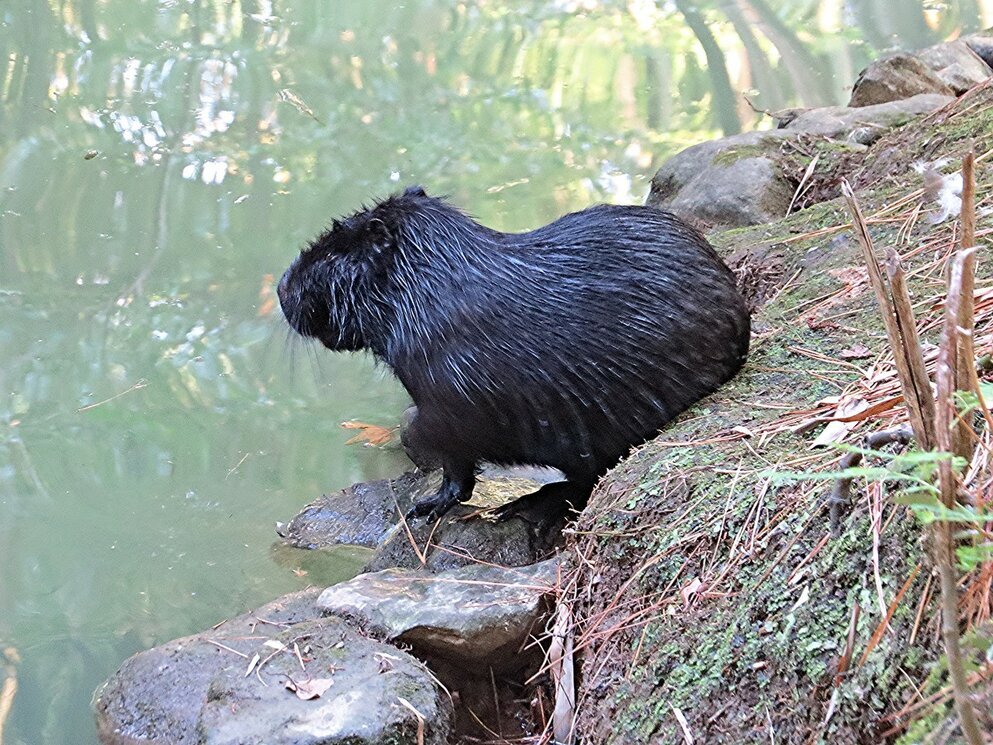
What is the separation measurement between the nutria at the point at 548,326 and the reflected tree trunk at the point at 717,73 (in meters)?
4.71

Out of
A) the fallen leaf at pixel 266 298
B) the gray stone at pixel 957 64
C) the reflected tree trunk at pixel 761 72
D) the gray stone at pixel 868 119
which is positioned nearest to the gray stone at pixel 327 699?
the fallen leaf at pixel 266 298

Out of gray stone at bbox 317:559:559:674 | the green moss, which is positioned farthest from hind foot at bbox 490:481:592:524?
the green moss

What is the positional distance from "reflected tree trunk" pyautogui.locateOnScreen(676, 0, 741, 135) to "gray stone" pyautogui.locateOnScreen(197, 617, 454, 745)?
5.98 m

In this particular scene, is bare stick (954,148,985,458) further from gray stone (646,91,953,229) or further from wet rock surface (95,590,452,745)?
gray stone (646,91,953,229)

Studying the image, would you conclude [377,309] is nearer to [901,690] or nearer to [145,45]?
[901,690]

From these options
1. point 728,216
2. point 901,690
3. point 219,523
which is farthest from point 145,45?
point 901,690

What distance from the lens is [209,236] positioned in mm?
6574

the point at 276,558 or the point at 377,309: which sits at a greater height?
the point at 377,309

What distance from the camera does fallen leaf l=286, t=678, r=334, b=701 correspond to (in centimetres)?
252

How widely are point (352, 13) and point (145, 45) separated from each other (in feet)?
6.54

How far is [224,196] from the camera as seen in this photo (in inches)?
270

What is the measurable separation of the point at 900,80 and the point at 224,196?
181 inches

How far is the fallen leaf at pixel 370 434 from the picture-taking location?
5.55m

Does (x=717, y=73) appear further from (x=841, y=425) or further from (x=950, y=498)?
(x=950, y=498)
